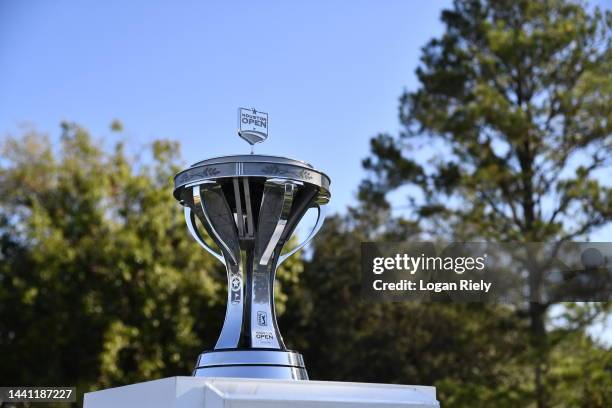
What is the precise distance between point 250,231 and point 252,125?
0.54m

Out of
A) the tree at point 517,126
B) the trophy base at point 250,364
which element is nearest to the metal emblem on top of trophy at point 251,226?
the trophy base at point 250,364

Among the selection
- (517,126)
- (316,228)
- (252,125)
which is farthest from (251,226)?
(517,126)

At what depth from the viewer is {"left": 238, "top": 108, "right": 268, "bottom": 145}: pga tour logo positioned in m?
4.27

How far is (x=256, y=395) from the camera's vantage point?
338 centimetres

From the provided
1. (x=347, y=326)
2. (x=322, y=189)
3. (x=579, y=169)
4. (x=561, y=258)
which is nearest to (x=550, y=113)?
(x=579, y=169)

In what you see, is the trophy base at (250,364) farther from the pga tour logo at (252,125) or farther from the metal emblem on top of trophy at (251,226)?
the pga tour logo at (252,125)

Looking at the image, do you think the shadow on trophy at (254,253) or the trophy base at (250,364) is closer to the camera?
the shadow on trophy at (254,253)

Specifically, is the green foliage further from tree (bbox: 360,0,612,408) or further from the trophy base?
the trophy base

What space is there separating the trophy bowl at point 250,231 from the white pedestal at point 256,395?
0.38 m

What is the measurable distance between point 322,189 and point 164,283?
764 centimetres

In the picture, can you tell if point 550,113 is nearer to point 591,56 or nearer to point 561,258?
point 591,56

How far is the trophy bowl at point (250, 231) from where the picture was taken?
395 centimetres

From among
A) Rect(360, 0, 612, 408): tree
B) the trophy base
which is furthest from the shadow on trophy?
Rect(360, 0, 612, 408): tree

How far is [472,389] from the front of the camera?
35.4 ft
